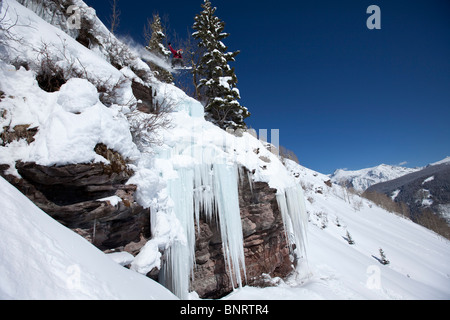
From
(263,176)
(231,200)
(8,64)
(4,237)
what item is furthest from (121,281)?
(263,176)

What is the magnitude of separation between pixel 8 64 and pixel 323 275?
35.4 ft

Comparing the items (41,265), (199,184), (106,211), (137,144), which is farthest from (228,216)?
(41,265)

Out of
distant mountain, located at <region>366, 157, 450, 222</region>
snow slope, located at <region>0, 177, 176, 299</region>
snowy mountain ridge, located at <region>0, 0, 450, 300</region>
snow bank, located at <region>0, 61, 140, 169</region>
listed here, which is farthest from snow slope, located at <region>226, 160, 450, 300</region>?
distant mountain, located at <region>366, 157, 450, 222</region>

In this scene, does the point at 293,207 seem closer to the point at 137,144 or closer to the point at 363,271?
the point at 137,144

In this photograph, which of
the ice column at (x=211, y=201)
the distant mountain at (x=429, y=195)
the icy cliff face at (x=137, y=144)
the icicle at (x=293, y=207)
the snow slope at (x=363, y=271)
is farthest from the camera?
the distant mountain at (x=429, y=195)

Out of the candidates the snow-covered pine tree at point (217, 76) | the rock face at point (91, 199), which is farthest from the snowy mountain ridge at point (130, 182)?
the snow-covered pine tree at point (217, 76)

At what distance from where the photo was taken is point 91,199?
2730mm

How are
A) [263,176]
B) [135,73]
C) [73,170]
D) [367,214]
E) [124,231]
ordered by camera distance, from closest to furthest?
[73,170] < [124,231] < [135,73] < [263,176] < [367,214]

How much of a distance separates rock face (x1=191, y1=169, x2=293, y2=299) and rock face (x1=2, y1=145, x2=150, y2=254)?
234 centimetres

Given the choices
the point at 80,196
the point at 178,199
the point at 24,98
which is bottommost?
the point at 178,199

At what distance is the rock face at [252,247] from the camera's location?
526 centimetres

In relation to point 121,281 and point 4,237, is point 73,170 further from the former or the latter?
point 121,281

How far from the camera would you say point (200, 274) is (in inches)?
204

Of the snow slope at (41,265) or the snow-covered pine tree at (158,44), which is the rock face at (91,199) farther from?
the snow-covered pine tree at (158,44)
